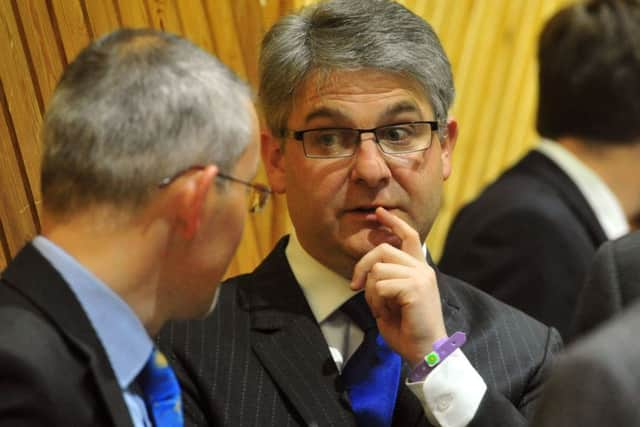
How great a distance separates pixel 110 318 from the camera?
1873mm

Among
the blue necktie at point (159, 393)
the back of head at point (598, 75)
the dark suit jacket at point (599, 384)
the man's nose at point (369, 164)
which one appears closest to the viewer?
the dark suit jacket at point (599, 384)

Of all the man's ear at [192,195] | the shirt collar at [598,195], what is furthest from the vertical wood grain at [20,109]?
the shirt collar at [598,195]

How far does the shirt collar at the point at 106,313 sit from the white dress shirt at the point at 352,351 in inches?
28.4

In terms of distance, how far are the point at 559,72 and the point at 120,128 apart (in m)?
2.11

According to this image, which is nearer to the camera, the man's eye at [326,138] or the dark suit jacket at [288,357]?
the dark suit jacket at [288,357]

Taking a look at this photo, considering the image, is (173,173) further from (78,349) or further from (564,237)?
(564,237)

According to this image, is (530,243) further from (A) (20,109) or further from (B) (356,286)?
(A) (20,109)

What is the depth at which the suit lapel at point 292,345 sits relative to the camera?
248 centimetres

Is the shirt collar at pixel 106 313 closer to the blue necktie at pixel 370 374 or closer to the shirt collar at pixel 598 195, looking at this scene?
the blue necktie at pixel 370 374

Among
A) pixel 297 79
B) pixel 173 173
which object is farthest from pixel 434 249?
pixel 173 173

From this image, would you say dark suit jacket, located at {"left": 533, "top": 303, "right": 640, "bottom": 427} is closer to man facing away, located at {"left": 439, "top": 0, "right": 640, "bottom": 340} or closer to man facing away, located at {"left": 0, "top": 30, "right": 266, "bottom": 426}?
man facing away, located at {"left": 0, "top": 30, "right": 266, "bottom": 426}

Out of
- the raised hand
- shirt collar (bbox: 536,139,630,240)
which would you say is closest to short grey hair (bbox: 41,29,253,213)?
the raised hand

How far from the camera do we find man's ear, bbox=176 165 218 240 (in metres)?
Result: 1.90

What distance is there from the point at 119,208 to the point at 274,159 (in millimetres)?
909
